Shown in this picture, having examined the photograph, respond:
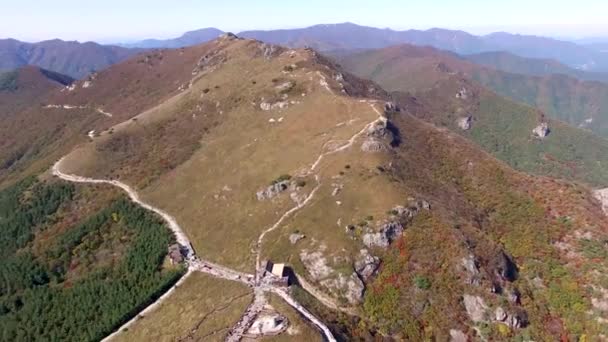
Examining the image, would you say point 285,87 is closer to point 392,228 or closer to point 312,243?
point 312,243

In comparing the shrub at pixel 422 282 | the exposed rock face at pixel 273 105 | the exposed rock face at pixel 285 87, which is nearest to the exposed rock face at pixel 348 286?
the shrub at pixel 422 282

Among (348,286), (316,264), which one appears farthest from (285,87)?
(348,286)

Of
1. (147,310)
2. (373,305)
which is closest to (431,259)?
(373,305)

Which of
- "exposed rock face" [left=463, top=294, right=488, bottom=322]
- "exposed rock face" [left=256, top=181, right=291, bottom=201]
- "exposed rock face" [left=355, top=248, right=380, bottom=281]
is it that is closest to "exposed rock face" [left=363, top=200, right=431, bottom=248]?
"exposed rock face" [left=355, top=248, right=380, bottom=281]

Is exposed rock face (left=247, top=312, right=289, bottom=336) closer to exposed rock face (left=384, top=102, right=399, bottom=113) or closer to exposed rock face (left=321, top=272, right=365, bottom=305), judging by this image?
exposed rock face (left=321, top=272, right=365, bottom=305)

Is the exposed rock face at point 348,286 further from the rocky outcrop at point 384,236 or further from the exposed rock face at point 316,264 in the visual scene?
the rocky outcrop at point 384,236

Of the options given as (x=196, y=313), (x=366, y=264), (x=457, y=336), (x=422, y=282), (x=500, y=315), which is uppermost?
(x=366, y=264)

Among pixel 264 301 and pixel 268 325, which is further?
pixel 264 301
